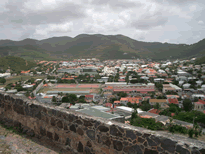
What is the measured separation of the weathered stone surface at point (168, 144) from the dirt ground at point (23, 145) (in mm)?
1599

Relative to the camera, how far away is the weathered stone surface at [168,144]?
5.75 feet

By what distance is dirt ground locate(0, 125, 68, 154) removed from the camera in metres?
2.54

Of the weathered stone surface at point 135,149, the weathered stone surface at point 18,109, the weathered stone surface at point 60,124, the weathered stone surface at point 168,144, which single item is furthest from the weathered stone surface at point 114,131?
the weathered stone surface at point 18,109

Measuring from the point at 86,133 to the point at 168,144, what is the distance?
45.5 inches

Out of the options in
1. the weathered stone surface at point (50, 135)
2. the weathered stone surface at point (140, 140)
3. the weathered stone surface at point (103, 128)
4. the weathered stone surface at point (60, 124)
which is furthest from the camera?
the weathered stone surface at point (50, 135)

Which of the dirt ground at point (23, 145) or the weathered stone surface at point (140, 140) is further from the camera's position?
the dirt ground at point (23, 145)

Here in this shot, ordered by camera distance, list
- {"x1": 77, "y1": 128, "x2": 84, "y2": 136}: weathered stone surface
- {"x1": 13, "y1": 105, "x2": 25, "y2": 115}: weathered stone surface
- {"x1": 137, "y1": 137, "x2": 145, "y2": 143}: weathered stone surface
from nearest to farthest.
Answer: {"x1": 137, "y1": 137, "x2": 145, "y2": 143}: weathered stone surface < {"x1": 77, "y1": 128, "x2": 84, "y2": 136}: weathered stone surface < {"x1": 13, "y1": 105, "x2": 25, "y2": 115}: weathered stone surface

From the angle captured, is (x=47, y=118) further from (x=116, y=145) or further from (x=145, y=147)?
(x=145, y=147)

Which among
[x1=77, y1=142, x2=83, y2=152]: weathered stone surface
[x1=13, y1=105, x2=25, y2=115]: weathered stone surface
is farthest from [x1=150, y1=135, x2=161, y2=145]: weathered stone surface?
[x1=13, y1=105, x2=25, y2=115]: weathered stone surface

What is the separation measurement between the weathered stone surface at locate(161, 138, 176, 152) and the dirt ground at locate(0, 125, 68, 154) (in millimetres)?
1599

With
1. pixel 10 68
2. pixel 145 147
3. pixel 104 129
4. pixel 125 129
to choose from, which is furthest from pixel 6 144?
pixel 10 68

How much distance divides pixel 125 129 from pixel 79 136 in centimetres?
80

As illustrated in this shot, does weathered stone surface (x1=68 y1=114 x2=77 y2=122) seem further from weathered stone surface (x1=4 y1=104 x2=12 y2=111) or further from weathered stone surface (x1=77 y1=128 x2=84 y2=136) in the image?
weathered stone surface (x1=4 y1=104 x2=12 y2=111)

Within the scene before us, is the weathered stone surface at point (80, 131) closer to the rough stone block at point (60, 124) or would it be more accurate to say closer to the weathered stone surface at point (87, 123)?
the weathered stone surface at point (87, 123)
